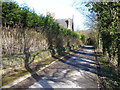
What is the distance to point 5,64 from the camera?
259 inches

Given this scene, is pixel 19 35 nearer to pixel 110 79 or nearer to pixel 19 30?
pixel 19 30

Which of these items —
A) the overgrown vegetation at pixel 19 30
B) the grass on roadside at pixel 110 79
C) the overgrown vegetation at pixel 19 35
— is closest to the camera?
the grass on roadside at pixel 110 79

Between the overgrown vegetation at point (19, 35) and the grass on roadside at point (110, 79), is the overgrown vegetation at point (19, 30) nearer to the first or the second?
the overgrown vegetation at point (19, 35)

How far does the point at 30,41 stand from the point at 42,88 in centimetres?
612

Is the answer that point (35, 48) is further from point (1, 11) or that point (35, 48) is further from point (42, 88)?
point (42, 88)

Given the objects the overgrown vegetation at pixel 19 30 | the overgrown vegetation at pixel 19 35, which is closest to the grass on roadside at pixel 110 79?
the overgrown vegetation at pixel 19 35

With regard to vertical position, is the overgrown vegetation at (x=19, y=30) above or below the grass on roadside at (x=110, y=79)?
above

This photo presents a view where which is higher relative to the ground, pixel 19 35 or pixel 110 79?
pixel 19 35

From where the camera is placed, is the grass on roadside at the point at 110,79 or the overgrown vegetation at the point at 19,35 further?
the overgrown vegetation at the point at 19,35

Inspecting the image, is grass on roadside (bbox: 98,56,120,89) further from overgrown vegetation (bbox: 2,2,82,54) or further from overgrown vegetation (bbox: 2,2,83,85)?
overgrown vegetation (bbox: 2,2,82,54)

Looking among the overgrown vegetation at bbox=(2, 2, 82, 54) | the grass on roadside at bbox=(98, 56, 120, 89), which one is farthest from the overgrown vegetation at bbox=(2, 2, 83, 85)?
the grass on roadside at bbox=(98, 56, 120, 89)

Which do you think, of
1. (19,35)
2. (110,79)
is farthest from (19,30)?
(110,79)

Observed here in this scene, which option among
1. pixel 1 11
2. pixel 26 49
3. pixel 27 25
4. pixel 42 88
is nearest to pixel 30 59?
pixel 26 49

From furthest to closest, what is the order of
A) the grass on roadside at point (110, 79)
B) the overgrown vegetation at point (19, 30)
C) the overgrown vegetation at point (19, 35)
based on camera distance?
1. the overgrown vegetation at point (19, 30)
2. the overgrown vegetation at point (19, 35)
3. the grass on roadside at point (110, 79)
